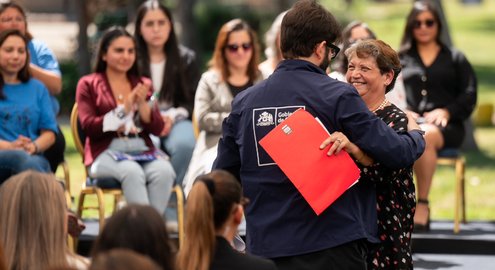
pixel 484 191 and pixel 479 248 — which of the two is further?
pixel 484 191

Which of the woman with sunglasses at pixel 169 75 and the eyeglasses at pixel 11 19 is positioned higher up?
the eyeglasses at pixel 11 19

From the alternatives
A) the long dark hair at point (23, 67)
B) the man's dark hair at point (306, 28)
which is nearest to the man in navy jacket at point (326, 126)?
the man's dark hair at point (306, 28)

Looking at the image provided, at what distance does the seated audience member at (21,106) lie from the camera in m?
9.07

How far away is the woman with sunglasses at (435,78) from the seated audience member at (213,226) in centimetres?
511

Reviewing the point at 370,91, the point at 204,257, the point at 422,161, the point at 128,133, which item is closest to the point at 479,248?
the point at 422,161

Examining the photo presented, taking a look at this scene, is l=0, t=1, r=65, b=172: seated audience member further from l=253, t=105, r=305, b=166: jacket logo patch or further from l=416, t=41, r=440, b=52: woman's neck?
l=253, t=105, r=305, b=166: jacket logo patch

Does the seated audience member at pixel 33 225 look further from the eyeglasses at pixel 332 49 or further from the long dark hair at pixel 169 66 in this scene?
the long dark hair at pixel 169 66

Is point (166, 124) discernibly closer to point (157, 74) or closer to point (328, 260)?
point (157, 74)

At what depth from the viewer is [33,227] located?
214 inches

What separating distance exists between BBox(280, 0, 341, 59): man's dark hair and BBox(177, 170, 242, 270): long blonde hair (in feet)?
2.88

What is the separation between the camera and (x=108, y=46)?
9.54m

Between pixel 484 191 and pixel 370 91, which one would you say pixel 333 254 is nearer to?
pixel 370 91

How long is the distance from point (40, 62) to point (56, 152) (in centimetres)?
84

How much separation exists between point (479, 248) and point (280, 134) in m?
4.41
